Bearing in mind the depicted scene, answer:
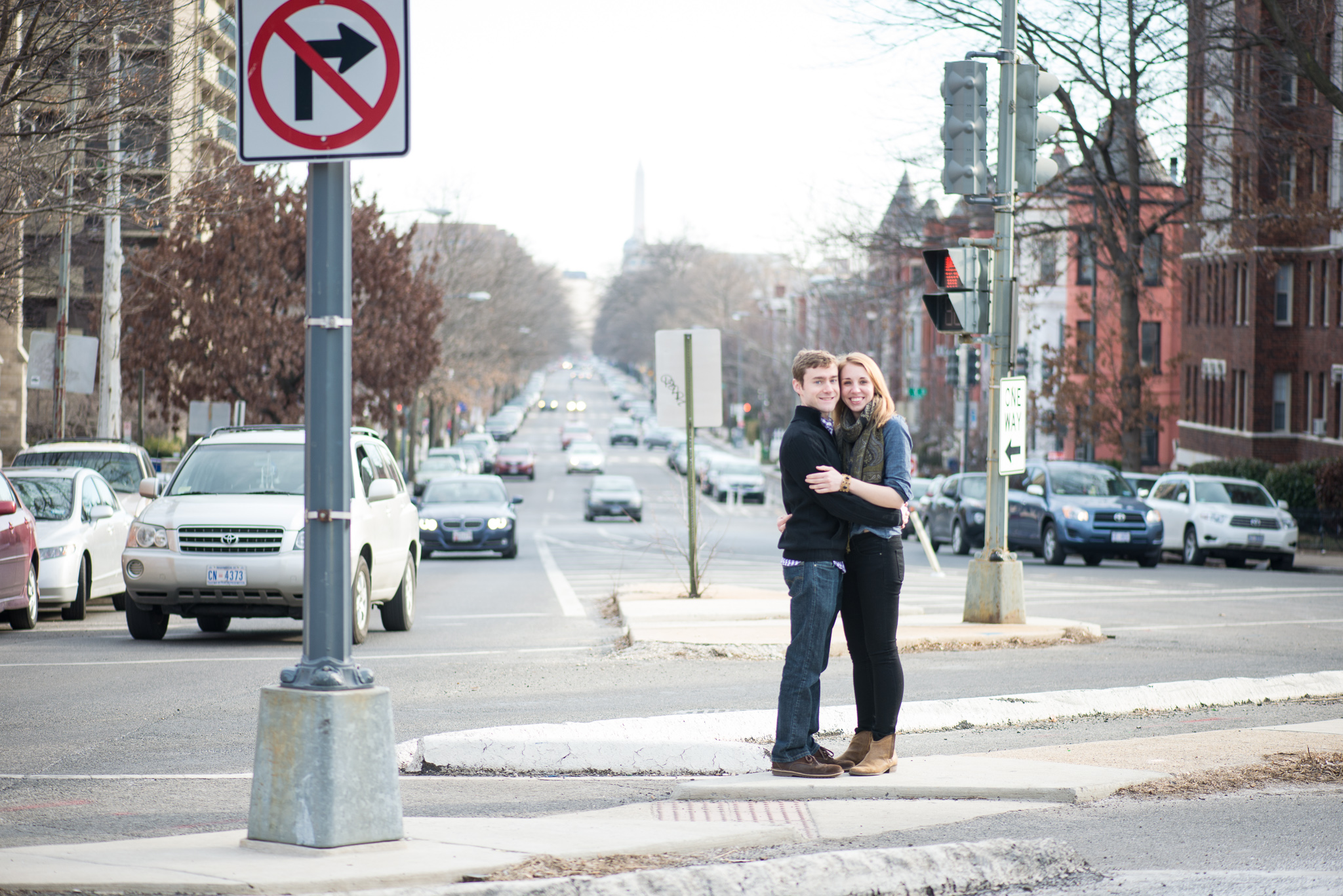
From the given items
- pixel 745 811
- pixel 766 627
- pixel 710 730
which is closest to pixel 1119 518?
pixel 766 627

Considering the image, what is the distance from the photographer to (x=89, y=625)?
16.0m

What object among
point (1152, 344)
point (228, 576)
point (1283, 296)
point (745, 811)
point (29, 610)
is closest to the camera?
point (745, 811)

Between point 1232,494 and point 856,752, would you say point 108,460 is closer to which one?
point 856,752

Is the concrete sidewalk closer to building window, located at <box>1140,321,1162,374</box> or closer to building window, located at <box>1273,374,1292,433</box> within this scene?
building window, located at <box>1273,374,1292,433</box>

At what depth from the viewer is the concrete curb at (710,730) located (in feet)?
26.1

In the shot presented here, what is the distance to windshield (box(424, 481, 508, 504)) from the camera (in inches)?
1200

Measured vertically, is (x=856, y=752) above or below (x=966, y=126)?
below

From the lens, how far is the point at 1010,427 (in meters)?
14.2

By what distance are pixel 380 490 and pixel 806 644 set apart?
7.67m

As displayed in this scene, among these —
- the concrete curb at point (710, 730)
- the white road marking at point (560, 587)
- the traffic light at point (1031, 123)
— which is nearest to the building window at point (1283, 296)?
the white road marking at point (560, 587)

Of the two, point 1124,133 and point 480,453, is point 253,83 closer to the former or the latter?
point 1124,133

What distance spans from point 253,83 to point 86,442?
18084 mm

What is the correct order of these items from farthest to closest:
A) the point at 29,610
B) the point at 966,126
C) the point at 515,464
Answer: the point at 515,464 < the point at 29,610 < the point at 966,126

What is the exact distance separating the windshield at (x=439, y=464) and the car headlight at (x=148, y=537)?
4043cm
